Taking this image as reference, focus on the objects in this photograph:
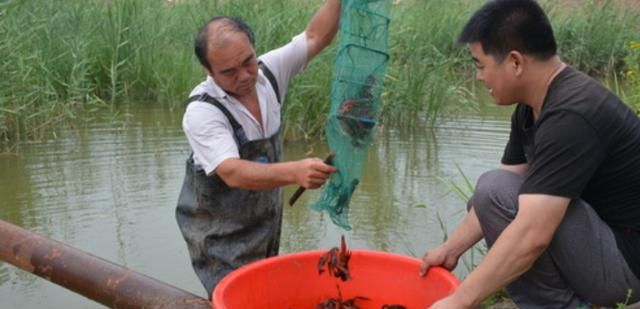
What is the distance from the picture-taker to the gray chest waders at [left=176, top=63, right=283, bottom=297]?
10.0ft

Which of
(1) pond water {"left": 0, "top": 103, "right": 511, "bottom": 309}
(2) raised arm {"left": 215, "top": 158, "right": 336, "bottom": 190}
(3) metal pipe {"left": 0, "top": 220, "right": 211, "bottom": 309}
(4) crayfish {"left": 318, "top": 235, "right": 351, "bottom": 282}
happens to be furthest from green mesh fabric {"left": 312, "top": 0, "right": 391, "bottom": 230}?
(1) pond water {"left": 0, "top": 103, "right": 511, "bottom": 309}

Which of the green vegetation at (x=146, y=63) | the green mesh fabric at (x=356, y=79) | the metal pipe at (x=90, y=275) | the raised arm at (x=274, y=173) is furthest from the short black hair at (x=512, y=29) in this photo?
the green vegetation at (x=146, y=63)

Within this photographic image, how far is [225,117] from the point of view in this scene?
2.88 m

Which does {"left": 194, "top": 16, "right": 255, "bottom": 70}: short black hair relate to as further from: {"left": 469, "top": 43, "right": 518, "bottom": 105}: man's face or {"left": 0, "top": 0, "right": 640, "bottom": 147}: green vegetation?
{"left": 0, "top": 0, "right": 640, "bottom": 147}: green vegetation

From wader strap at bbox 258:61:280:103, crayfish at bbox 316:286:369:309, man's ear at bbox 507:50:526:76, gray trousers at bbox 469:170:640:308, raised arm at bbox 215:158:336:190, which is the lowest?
crayfish at bbox 316:286:369:309

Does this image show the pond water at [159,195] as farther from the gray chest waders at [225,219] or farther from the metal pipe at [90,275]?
the metal pipe at [90,275]

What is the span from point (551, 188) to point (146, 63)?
5.33 metres

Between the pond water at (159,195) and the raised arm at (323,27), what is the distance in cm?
128

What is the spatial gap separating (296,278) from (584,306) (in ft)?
3.11

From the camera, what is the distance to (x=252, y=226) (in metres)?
3.16

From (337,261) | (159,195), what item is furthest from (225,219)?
(159,195)

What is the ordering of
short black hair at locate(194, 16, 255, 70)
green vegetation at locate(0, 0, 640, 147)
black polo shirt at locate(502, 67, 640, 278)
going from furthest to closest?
green vegetation at locate(0, 0, 640, 147) → short black hair at locate(194, 16, 255, 70) → black polo shirt at locate(502, 67, 640, 278)

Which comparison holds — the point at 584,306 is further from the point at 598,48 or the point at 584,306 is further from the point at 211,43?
the point at 598,48

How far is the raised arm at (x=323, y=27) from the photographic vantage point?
3109mm
